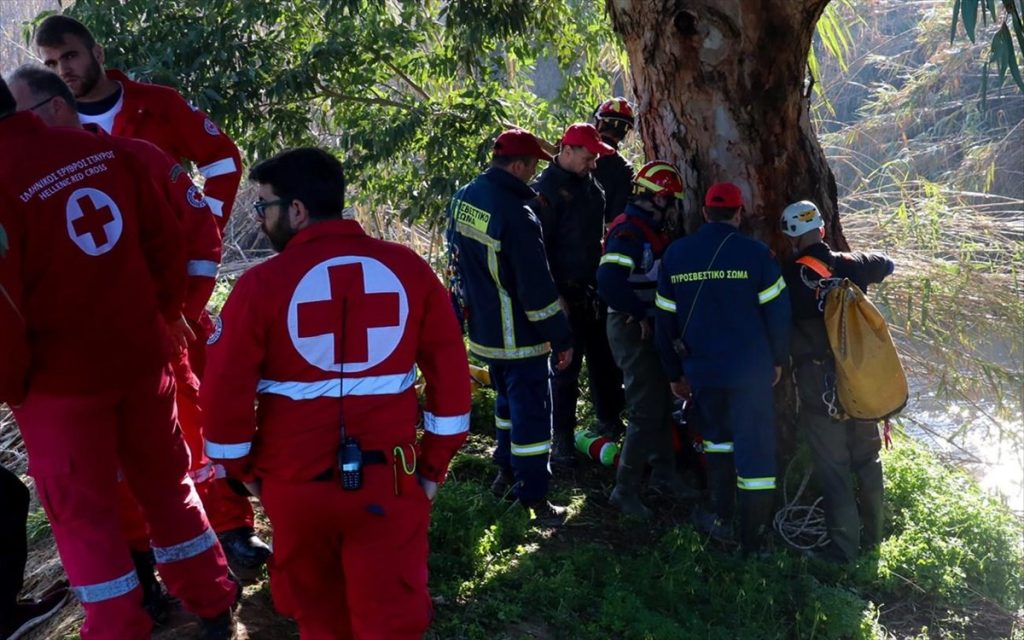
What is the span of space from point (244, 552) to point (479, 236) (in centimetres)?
194

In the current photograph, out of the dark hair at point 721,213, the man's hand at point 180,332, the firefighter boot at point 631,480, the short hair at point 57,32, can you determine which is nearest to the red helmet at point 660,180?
the dark hair at point 721,213

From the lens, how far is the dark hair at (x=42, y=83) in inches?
145

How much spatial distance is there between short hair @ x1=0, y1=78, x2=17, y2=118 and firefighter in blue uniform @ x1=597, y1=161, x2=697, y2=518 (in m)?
3.29

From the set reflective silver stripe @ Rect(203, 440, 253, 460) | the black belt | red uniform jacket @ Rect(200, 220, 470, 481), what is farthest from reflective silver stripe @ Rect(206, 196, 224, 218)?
the black belt

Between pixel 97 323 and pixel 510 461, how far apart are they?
9.69 ft

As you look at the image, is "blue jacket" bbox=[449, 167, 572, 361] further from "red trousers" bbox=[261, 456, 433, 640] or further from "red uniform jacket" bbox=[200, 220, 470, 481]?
"red trousers" bbox=[261, 456, 433, 640]

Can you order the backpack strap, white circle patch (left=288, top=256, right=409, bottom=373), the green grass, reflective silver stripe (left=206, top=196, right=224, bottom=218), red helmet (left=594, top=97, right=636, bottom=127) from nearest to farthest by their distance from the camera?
white circle patch (left=288, top=256, right=409, bottom=373) → reflective silver stripe (left=206, top=196, right=224, bottom=218) → the green grass → the backpack strap → red helmet (left=594, top=97, right=636, bottom=127)

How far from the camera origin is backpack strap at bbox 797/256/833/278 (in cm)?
577

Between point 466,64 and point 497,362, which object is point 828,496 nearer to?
point 497,362

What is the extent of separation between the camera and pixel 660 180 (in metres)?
6.03

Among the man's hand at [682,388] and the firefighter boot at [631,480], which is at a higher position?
the man's hand at [682,388]

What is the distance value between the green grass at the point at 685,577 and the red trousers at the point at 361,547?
136cm

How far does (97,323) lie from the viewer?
3523 millimetres

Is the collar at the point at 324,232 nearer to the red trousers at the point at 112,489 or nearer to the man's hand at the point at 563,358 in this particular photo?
the red trousers at the point at 112,489
